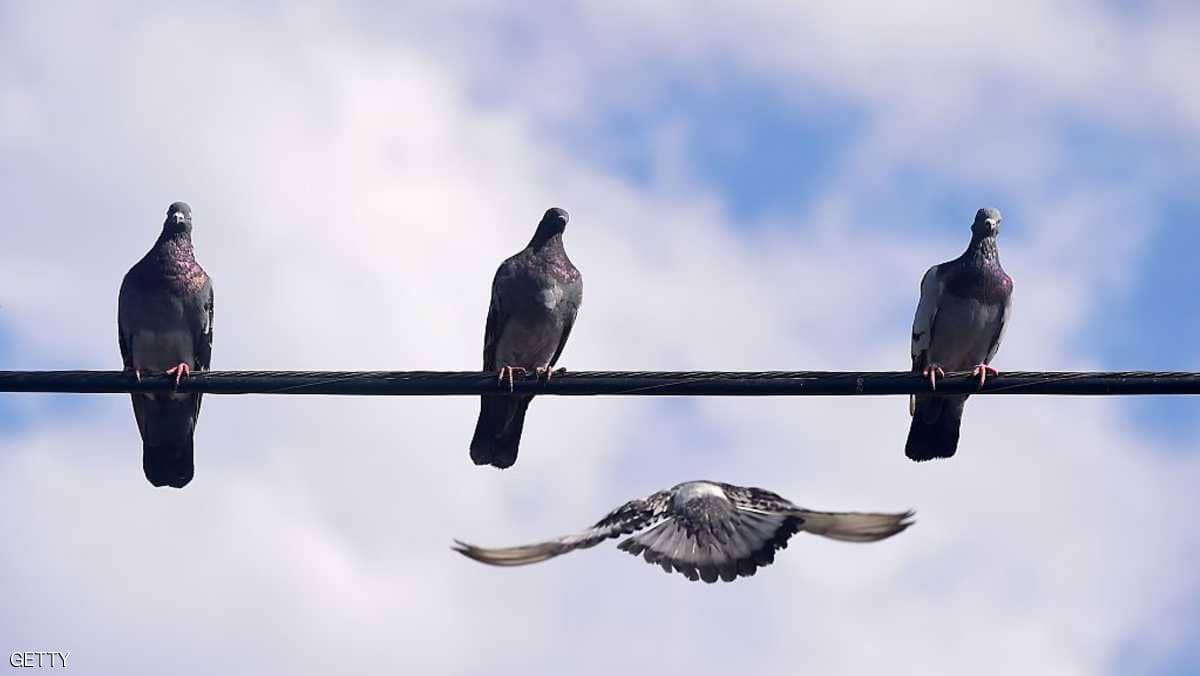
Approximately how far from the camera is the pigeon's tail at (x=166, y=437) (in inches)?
486

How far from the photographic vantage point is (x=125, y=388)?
855cm

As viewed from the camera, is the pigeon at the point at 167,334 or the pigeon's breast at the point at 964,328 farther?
the pigeon's breast at the point at 964,328

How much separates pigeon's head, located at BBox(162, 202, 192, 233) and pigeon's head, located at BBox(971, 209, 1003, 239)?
5.31 m

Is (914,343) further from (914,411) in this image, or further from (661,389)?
(661,389)

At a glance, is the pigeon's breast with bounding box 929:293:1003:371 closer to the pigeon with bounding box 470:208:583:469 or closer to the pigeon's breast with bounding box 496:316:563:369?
the pigeon with bounding box 470:208:583:469

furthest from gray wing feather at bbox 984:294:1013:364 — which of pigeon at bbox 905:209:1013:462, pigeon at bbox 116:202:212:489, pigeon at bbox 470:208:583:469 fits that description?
pigeon at bbox 116:202:212:489

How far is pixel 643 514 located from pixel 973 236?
190 inches

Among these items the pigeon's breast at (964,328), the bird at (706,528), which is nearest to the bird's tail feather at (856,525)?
the bird at (706,528)

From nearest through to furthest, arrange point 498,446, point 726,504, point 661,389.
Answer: point 661,389 < point 726,504 < point 498,446

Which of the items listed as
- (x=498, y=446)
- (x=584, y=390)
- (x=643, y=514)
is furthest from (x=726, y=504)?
(x=498, y=446)

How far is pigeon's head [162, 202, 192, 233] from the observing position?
41.5ft

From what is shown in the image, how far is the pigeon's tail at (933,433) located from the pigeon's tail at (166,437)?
4.75 meters

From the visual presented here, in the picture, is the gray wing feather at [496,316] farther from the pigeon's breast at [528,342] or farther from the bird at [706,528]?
the bird at [706,528]

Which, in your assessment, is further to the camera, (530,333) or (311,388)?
(530,333)
